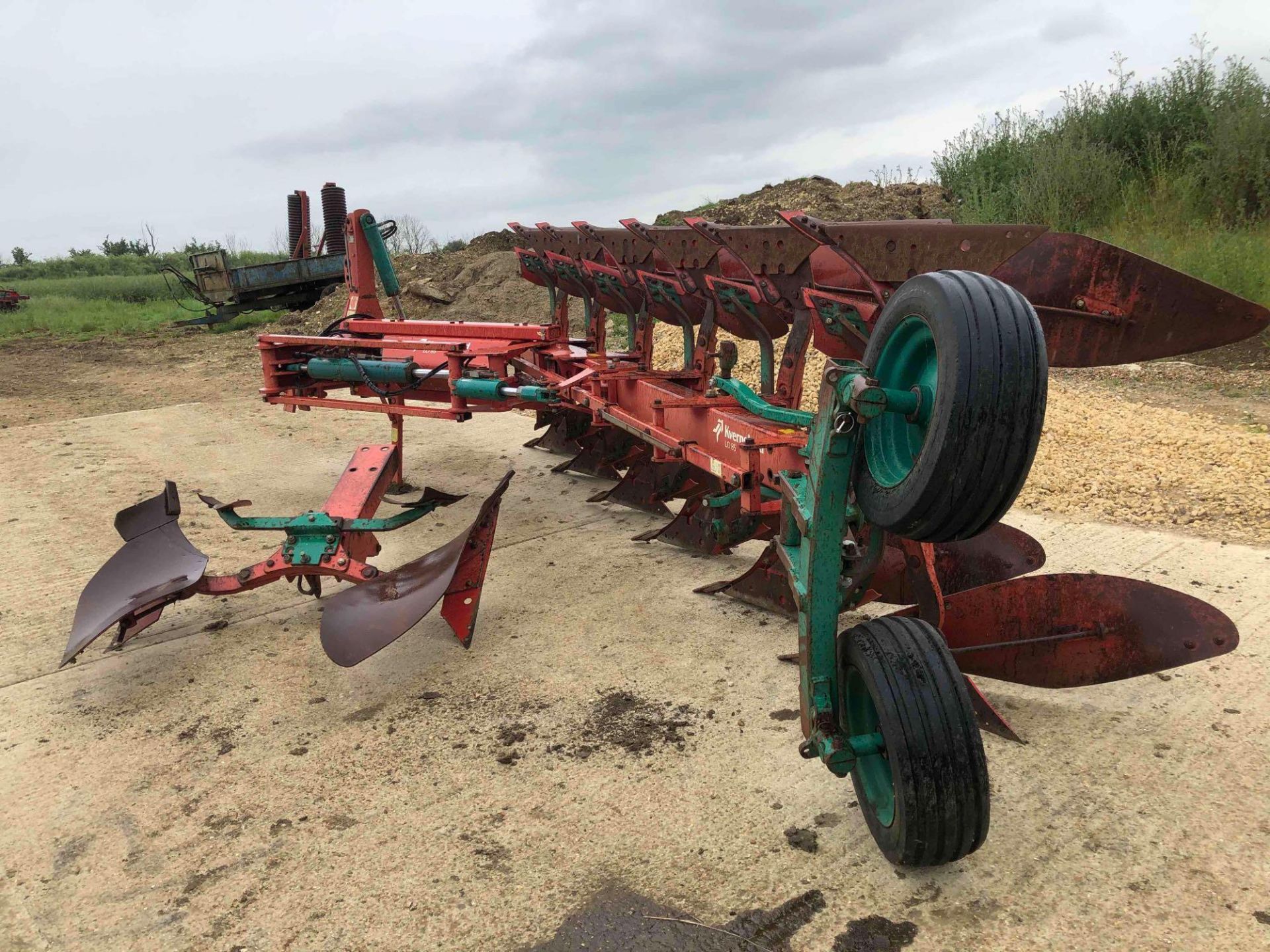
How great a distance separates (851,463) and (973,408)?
44cm

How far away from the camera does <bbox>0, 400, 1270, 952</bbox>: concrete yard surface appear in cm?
221

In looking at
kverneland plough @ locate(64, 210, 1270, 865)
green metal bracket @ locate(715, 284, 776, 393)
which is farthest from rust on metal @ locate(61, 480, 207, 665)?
green metal bracket @ locate(715, 284, 776, 393)

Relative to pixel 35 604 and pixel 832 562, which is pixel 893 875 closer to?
pixel 832 562

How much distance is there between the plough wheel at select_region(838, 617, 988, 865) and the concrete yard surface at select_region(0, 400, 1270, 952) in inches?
8.6

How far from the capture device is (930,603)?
3.07m

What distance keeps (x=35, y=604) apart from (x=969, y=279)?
4.43 meters

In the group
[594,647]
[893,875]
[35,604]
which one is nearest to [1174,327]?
[893,875]

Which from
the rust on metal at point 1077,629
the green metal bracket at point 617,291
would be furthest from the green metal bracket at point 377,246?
the rust on metal at point 1077,629

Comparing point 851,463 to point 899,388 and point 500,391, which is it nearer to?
point 899,388

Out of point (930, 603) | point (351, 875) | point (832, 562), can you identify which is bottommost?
point (351, 875)

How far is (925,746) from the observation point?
2.05 metres

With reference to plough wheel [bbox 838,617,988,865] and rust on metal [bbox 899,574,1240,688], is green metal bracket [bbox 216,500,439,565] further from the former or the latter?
plough wheel [bbox 838,617,988,865]

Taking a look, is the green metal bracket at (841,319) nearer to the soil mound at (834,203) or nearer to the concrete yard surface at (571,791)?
the concrete yard surface at (571,791)

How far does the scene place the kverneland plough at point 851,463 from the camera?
6.39ft
